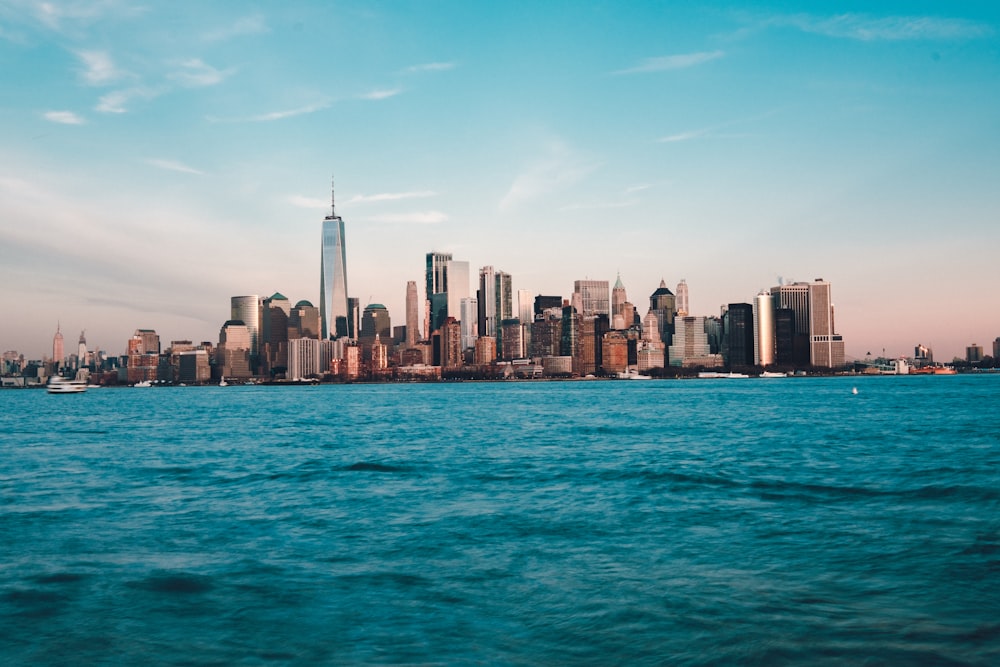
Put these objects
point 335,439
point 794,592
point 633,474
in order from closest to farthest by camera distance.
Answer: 1. point 794,592
2. point 633,474
3. point 335,439

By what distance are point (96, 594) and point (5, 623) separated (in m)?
2.09

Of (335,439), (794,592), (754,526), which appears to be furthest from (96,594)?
(335,439)

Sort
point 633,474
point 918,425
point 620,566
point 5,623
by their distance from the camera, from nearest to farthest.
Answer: point 5,623, point 620,566, point 633,474, point 918,425

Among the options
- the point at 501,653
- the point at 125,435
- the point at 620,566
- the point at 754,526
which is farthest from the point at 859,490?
the point at 125,435

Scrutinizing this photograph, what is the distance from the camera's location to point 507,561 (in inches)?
806

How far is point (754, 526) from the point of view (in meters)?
24.9

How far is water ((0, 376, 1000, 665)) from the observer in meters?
14.3

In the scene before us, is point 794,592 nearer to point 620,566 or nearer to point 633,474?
point 620,566

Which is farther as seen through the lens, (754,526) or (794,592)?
(754,526)

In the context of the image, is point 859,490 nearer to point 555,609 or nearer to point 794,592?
point 794,592

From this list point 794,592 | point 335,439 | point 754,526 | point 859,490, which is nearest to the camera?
point 794,592

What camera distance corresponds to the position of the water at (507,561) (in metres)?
14.3

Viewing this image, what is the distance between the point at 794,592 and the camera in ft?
56.4

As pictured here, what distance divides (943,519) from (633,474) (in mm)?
14875
